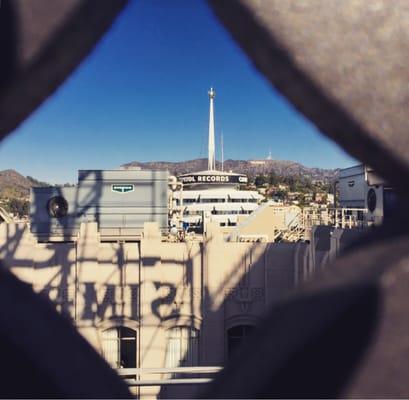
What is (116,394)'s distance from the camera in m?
0.76

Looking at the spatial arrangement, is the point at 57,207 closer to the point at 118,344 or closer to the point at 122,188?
the point at 122,188

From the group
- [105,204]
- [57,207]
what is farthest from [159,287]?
[57,207]

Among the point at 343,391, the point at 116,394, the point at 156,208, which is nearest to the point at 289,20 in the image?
the point at 343,391

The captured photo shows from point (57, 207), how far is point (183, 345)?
6.74 meters

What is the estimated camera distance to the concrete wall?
8805mm

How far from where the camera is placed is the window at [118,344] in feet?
29.5

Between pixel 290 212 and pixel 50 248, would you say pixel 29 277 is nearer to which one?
pixel 50 248

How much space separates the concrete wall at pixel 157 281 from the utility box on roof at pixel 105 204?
360 centimetres

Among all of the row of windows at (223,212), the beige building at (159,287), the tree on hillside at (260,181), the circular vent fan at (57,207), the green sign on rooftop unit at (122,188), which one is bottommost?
the beige building at (159,287)

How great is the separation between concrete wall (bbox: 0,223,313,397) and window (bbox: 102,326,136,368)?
0.75ft

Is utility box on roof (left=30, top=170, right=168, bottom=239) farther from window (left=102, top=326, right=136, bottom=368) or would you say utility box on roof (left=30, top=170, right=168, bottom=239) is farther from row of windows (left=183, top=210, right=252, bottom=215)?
row of windows (left=183, top=210, right=252, bottom=215)

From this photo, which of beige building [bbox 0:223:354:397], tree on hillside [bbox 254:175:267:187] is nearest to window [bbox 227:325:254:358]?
beige building [bbox 0:223:354:397]

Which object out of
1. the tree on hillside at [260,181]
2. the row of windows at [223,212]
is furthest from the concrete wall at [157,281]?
the tree on hillside at [260,181]

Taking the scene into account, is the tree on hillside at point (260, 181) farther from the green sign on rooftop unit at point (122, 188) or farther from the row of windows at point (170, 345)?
the row of windows at point (170, 345)
